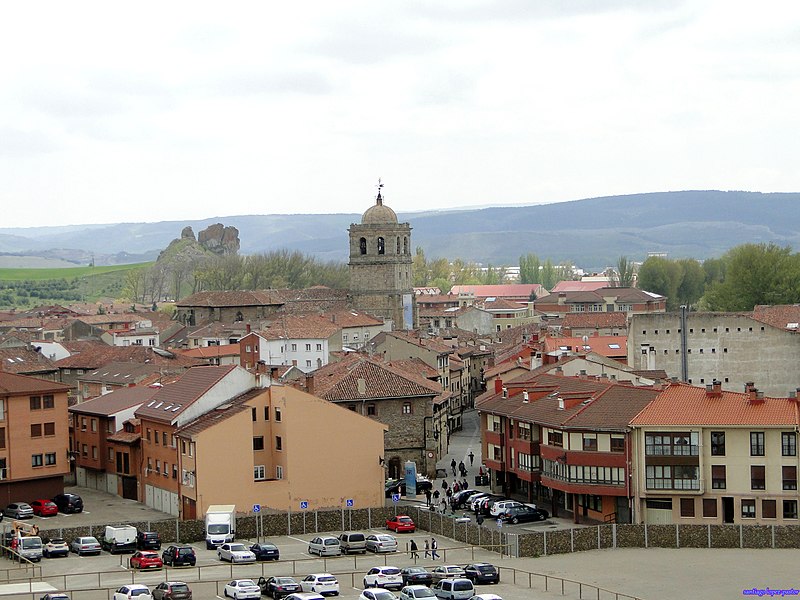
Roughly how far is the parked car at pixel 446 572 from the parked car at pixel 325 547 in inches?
209

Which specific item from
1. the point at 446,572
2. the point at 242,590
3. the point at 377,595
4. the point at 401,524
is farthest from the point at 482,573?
the point at 401,524

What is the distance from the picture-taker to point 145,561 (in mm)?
48375

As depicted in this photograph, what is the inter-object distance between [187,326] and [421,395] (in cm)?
8172

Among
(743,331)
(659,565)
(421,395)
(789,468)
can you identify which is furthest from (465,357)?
(659,565)

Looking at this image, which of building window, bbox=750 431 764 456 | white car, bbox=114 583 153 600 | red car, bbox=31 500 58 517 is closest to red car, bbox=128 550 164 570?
white car, bbox=114 583 153 600

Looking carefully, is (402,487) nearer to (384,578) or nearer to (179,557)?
(179,557)

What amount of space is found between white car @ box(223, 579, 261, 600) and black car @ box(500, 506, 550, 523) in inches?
663

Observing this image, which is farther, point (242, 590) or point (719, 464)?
point (719, 464)

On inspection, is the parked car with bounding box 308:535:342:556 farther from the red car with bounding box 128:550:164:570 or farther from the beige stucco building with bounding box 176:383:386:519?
the beige stucco building with bounding box 176:383:386:519

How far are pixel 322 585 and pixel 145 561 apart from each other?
295 inches

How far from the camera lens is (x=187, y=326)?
493 ft

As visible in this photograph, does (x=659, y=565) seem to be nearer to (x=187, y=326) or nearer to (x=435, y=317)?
(x=187, y=326)

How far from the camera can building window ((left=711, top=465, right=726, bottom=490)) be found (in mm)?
57562

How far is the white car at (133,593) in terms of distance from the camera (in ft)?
137
